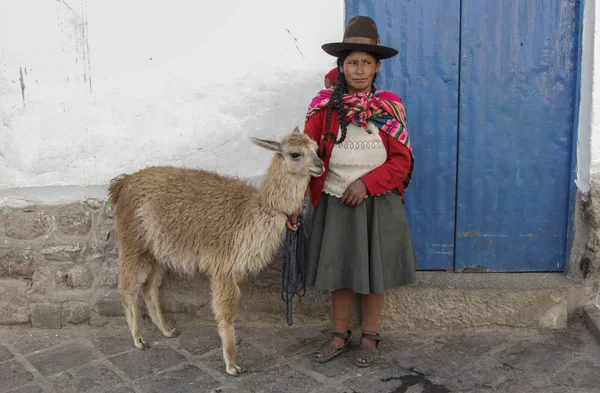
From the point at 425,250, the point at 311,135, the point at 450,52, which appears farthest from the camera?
the point at 425,250

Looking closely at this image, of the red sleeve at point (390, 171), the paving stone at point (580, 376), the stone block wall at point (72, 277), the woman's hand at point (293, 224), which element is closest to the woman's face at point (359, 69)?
the red sleeve at point (390, 171)

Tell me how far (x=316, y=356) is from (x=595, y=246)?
2035 millimetres

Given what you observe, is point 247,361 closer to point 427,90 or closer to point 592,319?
point 427,90

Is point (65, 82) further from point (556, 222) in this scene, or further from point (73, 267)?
point (556, 222)

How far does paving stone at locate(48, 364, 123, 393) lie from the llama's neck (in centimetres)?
138

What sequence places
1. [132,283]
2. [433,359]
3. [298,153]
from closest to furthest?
1. [298,153]
2. [433,359]
3. [132,283]

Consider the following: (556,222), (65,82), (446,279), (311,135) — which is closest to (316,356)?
(446,279)

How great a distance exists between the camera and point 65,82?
3840 mm

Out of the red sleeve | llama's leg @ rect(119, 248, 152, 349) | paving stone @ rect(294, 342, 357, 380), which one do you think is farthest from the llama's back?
paving stone @ rect(294, 342, 357, 380)

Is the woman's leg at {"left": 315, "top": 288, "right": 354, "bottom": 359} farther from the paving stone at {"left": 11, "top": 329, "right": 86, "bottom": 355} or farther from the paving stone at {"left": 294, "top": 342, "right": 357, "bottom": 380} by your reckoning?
the paving stone at {"left": 11, "top": 329, "right": 86, "bottom": 355}

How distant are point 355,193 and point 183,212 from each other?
108 centimetres

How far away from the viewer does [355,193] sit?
324 cm

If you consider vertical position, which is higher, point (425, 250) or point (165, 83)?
point (165, 83)

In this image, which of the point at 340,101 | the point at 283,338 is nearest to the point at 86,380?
the point at 283,338
